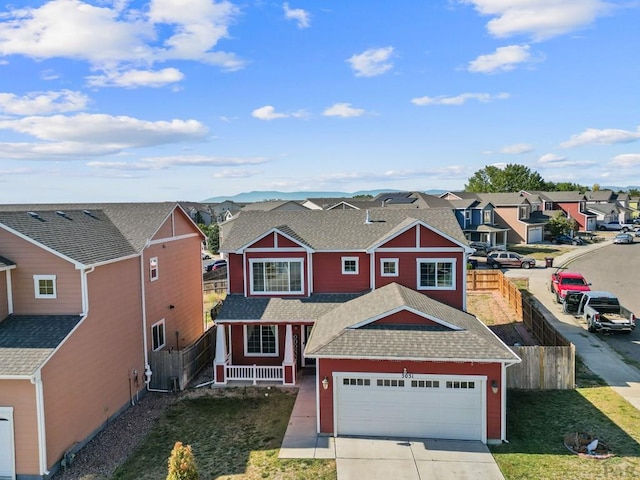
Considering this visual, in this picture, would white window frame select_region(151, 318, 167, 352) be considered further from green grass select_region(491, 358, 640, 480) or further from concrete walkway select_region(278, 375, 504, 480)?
green grass select_region(491, 358, 640, 480)

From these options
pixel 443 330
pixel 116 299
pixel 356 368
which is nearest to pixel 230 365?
pixel 116 299

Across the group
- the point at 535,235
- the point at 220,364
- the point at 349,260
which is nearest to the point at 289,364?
the point at 220,364

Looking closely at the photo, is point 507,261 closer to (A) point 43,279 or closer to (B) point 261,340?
(B) point 261,340

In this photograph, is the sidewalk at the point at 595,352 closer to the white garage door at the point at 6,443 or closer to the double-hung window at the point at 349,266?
the double-hung window at the point at 349,266

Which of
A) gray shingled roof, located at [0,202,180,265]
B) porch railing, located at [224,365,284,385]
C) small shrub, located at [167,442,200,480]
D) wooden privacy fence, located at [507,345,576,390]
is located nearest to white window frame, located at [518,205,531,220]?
wooden privacy fence, located at [507,345,576,390]

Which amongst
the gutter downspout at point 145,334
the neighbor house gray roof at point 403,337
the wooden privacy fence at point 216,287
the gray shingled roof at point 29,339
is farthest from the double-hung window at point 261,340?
the wooden privacy fence at point 216,287

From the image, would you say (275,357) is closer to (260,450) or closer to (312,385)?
(312,385)
